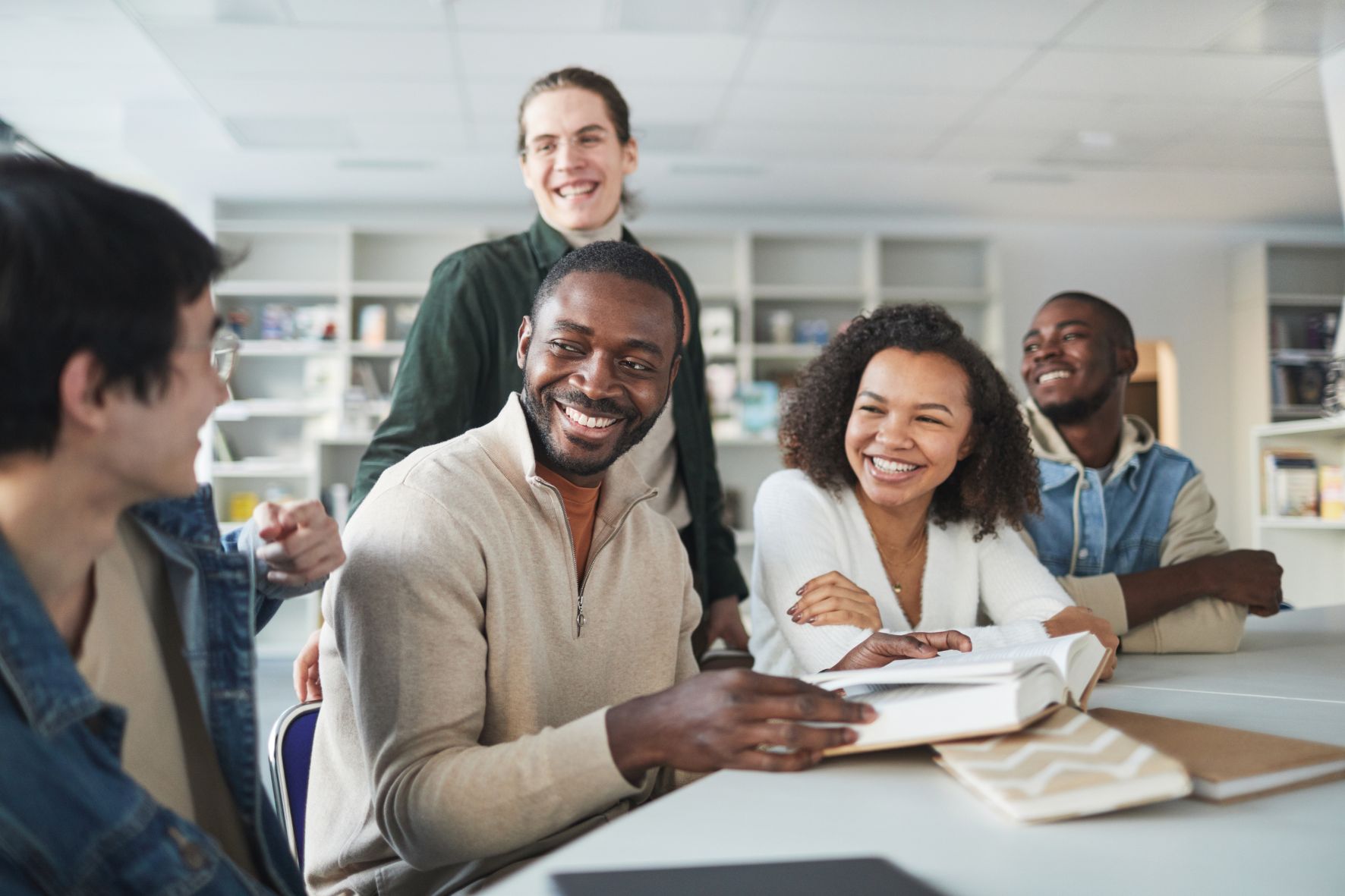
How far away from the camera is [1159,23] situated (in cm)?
420

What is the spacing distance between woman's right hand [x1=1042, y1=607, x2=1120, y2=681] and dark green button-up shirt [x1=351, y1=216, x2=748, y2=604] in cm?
72

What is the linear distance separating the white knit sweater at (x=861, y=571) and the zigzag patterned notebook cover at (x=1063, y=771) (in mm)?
680

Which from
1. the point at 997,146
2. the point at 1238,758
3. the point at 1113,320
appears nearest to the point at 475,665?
the point at 1238,758

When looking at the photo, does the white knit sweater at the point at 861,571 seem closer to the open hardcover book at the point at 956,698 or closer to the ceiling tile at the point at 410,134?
the open hardcover book at the point at 956,698

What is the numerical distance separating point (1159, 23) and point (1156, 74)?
0.60 m

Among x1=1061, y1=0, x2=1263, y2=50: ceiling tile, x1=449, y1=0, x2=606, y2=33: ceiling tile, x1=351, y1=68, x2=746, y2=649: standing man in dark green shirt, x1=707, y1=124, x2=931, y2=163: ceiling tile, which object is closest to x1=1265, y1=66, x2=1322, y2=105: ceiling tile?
x1=1061, y1=0, x2=1263, y2=50: ceiling tile

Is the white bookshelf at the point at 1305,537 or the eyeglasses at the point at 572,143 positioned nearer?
the eyeglasses at the point at 572,143

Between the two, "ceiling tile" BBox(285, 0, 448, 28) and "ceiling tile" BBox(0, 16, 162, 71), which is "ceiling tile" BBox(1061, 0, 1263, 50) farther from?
"ceiling tile" BBox(0, 16, 162, 71)

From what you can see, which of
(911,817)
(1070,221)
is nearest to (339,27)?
(911,817)

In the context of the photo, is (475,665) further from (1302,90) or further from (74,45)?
(1302,90)

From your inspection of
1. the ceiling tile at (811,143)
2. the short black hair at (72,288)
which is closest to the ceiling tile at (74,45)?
the ceiling tile at (811,143)

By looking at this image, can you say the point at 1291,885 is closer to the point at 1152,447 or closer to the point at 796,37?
the point at 1152,447

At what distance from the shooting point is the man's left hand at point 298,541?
3.54 ft

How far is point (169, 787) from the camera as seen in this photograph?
0.91m
